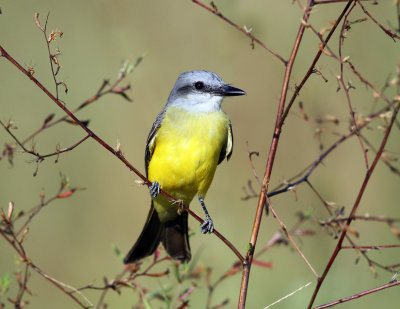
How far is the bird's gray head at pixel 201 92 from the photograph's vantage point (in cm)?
387

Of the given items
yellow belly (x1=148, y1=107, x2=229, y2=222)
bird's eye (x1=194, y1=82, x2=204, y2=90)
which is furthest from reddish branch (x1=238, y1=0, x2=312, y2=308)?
bird's eye (x1=194, y1=82, x2=204, y2=90)

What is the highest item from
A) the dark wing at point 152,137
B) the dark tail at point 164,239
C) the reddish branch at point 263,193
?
the dark wing at point 152,137

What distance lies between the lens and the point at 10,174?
5301mm

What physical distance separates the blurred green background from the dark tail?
27 cm

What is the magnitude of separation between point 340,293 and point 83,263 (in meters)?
2.21

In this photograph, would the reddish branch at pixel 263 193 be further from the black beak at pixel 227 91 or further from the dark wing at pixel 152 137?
the dark wing at pixel 152 137

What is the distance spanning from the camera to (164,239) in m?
4.05

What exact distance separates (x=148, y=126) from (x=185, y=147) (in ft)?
7.14

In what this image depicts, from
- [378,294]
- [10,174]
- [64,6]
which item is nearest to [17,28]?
[64,6]

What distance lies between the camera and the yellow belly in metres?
3.62

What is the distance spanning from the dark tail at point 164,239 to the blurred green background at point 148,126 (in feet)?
0.89

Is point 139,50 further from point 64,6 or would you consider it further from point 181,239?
point 181,239

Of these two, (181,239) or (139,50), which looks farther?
(139,50)

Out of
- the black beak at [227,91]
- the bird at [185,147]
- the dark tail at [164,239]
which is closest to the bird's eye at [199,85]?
the bird at [185,147]
